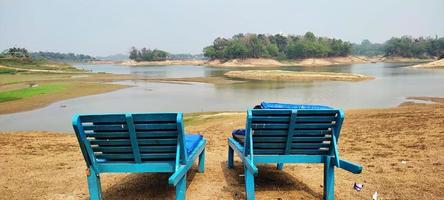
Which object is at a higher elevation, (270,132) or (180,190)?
(270,132)

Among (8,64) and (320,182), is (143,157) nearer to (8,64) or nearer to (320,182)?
(320,182)

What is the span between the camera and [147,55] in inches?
7549

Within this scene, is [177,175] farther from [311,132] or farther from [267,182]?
[267,182]

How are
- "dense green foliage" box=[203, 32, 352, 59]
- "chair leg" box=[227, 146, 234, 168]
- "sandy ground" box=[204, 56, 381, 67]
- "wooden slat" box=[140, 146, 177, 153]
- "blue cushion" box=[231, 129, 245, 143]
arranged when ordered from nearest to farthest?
"wooden slat" box=[140, 146, 177, 153], "blue cushion" box=[231, 129, 245, 143], "chair leg" box=[227, 146, 234, 168], "sandy ground" box=[204, 56, 381, 67], "dense green foliage" box=[203, 32, 352, 59]

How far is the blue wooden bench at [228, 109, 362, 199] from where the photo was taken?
4.86m

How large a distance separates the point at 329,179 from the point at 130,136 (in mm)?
2818

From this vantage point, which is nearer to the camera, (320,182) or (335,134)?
(335,134)

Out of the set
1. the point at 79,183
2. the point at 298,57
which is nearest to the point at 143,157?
the point at 79,183

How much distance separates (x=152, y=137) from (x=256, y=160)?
1.48m

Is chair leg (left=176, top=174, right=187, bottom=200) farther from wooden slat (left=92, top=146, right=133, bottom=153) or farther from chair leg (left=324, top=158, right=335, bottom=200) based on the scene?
chair leg (left=324, top=158, right=335, bottom=200)

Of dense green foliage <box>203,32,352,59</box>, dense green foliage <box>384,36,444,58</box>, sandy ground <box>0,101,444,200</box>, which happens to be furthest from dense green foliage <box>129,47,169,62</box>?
sandy ground <box>0,101,444,200</box>

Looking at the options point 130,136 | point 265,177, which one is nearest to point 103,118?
point 130,136

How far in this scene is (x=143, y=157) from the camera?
492 centimetres

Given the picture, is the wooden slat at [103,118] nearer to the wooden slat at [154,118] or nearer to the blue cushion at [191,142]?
the wooden slat at [154,118]
